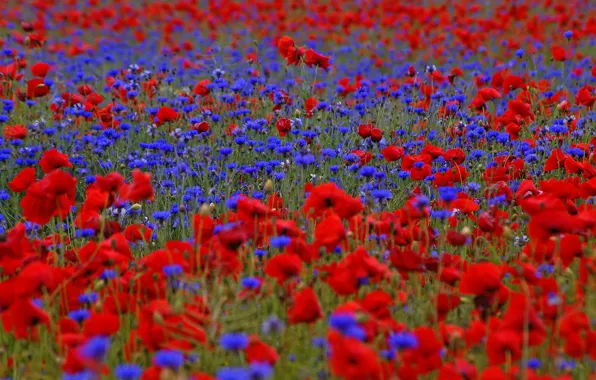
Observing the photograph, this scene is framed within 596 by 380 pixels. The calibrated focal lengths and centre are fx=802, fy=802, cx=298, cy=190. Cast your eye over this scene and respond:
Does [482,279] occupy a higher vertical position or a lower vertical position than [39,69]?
higher

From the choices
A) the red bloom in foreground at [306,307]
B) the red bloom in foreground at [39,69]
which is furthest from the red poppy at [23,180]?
the red bloom in foreground at [39,69]

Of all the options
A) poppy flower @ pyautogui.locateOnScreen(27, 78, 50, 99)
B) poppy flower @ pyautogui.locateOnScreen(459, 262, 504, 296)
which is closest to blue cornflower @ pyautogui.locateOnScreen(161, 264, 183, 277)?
poppy flower @ pyautogui.locateOnScreen(459, 262, 504, 296)

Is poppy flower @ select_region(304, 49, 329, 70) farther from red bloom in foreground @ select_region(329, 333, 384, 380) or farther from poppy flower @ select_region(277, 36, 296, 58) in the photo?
red bloom in foreground @ select_region(329, 333, 384, 380)

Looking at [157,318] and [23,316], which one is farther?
[23,316]

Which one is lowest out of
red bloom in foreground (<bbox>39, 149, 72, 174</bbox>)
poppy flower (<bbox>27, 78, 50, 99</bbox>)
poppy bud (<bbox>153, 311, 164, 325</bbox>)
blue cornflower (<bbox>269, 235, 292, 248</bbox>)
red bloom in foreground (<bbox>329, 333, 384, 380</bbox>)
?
poppy flower (<bbox>27, 78, 50, 99</bbox>)

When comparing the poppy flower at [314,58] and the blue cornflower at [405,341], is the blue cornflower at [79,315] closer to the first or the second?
the blue cornflower at [405,341]

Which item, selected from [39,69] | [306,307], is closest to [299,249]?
[306,307]

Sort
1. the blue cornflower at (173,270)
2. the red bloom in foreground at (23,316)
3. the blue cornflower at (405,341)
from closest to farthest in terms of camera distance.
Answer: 1. the blue cornflower at (405,341)
2. the red bloom in foreground at (23,316)
3. the blue cornflower at (173,270)

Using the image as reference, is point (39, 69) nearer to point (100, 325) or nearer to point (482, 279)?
point (100, 325)

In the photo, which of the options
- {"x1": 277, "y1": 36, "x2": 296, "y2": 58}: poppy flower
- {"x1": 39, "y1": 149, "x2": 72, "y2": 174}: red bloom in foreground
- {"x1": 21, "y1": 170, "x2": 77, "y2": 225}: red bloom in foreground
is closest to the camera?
{"x1": 21, "y1": 170, "x2": 77, "y2": 225}: red bloom in foreground

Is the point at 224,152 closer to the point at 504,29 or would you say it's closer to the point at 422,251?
the point at 422,251

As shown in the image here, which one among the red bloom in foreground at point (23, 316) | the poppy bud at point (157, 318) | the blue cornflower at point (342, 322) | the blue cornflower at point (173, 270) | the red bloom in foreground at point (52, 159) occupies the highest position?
the blue cornflower at point (342, 322)

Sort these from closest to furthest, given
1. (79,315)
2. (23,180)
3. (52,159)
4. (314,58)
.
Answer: (79,315) → (23,180) → (52,159) → (314,58)

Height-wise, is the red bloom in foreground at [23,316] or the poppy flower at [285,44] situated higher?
the poppy flower at [285,44]
